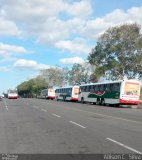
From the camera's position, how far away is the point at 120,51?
240 feet

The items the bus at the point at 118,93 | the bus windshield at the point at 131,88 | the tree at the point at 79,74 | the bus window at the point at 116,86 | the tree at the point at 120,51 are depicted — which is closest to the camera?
the bus at the point at 118,93

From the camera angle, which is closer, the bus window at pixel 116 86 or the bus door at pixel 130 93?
the bus door at pixel 130 93

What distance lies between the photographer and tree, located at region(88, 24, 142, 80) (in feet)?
237

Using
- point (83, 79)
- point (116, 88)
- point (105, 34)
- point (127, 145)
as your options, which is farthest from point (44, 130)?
point (83, 79)

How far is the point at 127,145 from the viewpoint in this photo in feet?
41.2

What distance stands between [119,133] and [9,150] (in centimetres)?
568

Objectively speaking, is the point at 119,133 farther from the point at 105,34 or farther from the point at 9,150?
the point at 105,34

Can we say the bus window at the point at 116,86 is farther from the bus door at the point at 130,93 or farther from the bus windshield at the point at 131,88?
the bus windshield at the point at 131,88

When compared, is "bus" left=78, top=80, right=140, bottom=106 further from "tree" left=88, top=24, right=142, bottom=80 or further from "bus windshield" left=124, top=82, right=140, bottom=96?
"tree" left=88, top=24, right=142, bottom=80

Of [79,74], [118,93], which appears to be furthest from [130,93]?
[79,74]

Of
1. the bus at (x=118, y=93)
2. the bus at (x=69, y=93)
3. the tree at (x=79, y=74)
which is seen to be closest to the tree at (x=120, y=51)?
the bus at (x=69, y=93)

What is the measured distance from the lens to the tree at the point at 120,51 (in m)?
72.4

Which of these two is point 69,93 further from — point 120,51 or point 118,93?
point 118,93

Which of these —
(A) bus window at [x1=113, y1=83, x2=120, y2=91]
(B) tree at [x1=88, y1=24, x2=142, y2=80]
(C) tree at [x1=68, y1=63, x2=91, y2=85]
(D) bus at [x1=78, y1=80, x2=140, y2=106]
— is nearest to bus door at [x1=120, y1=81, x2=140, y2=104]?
(D) bus at [x1=78, y1=80, x2=140, y2=106]
